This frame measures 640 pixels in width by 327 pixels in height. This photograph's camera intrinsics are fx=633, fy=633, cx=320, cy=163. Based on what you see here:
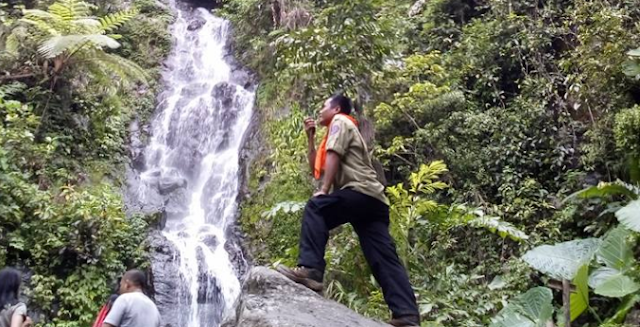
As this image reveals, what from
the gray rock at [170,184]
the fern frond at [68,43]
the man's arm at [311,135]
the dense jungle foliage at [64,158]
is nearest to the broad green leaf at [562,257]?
the man's arm at [311,135]

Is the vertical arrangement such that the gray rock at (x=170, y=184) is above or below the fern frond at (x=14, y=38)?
below

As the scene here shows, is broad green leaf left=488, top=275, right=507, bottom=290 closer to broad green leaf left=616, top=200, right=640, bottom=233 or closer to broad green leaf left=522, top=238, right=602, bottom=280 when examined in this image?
broad green leaf left=522, top=238, right=602, bottom=280

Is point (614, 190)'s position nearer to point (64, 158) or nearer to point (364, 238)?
point (364, 238)

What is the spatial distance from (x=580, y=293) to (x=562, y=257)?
52 cm

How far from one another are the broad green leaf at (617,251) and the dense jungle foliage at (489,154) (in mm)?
13

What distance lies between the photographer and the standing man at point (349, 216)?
3873 millimetres

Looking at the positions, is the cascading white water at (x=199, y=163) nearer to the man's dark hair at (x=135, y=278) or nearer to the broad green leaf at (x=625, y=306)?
the man's dark hair at (x=135, y=278)

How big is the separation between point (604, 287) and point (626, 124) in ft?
8.59

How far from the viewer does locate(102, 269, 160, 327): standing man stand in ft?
13.0

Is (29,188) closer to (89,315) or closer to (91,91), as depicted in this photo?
(89,315)

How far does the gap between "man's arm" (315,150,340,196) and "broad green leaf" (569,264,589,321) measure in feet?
7.10

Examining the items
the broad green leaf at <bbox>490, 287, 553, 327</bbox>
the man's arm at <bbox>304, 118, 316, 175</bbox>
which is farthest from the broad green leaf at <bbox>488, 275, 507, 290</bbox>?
the man's arm at <bbox>304, 118, 316, 175</bbox>

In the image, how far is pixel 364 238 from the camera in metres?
4.05

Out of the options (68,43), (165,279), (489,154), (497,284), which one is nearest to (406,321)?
(497,284)
